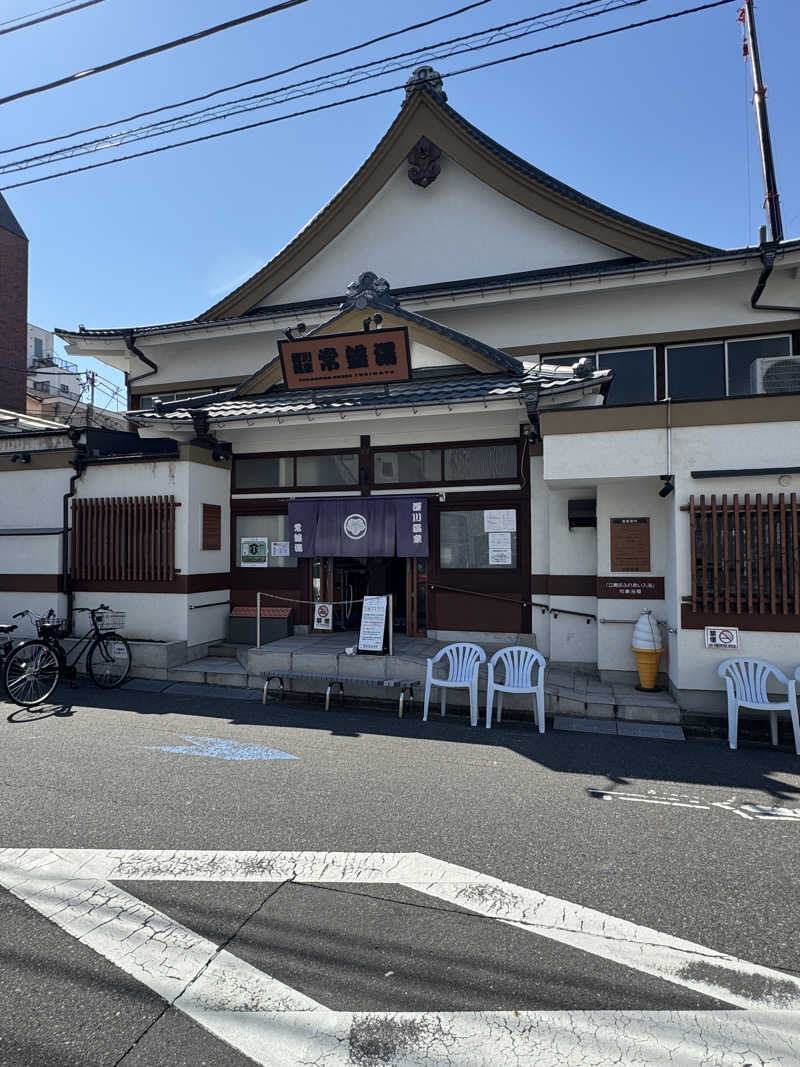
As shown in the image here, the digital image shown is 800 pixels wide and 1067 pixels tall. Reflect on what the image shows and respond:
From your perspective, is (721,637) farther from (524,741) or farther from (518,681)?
(524,741)

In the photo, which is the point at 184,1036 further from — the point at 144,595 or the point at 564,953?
the point at 144,595

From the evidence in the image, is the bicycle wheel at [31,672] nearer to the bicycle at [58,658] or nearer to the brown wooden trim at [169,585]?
the bicycle at [58,658]

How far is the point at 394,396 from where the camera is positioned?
9.73 metres

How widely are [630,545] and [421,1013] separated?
709 centimetres

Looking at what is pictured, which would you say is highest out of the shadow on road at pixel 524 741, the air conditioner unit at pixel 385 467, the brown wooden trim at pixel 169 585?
the air conditioner unit at pixel 385 467

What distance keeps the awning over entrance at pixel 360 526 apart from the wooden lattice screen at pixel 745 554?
4.24m

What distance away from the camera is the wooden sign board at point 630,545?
8.62 meters

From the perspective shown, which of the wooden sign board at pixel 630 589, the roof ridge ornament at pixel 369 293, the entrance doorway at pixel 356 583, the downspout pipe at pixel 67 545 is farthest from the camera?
the entrance doorway at pixel 356 583

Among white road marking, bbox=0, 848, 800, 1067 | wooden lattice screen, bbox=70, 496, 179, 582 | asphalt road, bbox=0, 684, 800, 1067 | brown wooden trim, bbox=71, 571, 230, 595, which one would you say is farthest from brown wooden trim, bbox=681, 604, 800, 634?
wooden lattice screen, bbox=70, 496, 179, 582

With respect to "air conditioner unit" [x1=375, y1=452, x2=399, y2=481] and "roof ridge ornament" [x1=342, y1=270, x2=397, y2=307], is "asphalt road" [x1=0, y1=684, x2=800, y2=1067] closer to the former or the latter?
"air conditioner unit" [x1=375, y1=452, x2=399, y2=481]

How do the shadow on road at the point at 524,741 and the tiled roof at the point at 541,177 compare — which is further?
the tiled roof at the point at 541,177

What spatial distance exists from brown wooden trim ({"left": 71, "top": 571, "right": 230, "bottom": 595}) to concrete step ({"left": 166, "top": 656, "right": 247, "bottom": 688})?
131 centimetres

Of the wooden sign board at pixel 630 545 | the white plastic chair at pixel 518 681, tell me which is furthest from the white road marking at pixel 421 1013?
the wooden sign board at pixel 630 545

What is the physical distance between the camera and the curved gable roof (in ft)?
36.2
